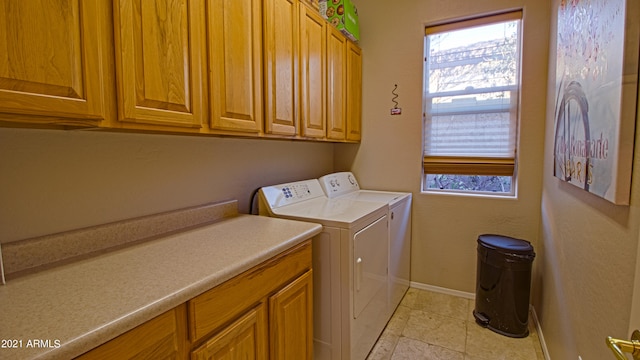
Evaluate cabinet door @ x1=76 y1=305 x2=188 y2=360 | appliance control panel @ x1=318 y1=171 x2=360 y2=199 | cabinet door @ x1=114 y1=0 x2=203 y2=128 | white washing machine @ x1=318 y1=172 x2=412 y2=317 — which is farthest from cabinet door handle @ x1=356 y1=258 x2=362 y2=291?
cabinet door @ x1=114 y1=0 x2=203 y2=128

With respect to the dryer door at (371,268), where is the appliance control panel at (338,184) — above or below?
above

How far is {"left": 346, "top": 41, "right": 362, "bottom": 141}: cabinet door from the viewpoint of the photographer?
2.58 metres

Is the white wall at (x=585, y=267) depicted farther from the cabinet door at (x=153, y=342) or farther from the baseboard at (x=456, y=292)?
the cabinet door at (x=153, y=342)

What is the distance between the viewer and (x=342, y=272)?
1563mm

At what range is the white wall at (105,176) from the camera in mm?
1021

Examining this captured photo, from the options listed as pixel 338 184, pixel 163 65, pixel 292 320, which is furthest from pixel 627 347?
pixel 338 184

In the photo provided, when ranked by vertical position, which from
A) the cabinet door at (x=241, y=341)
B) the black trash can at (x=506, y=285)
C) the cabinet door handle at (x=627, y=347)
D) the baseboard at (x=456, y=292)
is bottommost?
the baseboard at (x=456, y=292)

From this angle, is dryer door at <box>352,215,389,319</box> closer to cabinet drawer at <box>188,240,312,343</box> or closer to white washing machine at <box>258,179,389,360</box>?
white washing machine at <box>258,179,389,360</box>

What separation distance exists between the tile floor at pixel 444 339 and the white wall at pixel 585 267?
23 cm

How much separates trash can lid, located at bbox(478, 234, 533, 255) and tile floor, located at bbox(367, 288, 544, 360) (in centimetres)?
60

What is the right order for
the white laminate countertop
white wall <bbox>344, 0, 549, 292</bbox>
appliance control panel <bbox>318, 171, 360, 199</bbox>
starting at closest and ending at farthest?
the white laminate countertop < white wall <bbox>344, 0, 549, 292</bbox> < appliance control panel <bbox>318, 171, 360, 199</bbox>

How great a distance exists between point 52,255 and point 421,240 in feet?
8.25

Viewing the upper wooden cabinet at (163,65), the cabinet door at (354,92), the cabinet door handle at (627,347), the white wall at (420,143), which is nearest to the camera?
the cabinet door handle at (627,347)

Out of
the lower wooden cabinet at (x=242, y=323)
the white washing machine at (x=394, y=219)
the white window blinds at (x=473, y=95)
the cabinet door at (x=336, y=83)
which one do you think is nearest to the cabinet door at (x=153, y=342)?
the lower wooden cabinet at (x=242, y=323)
